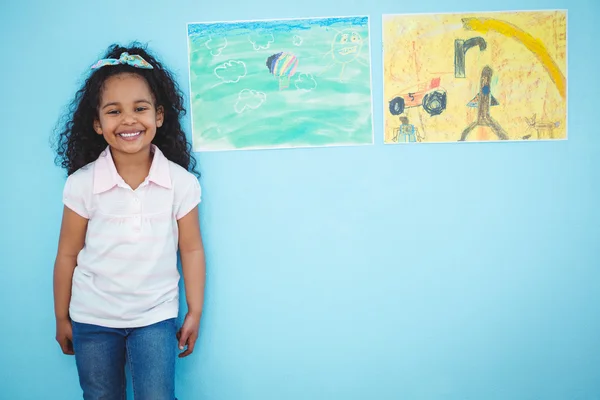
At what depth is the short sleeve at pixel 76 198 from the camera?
3.56 feet

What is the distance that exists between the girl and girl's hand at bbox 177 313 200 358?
0.03ft

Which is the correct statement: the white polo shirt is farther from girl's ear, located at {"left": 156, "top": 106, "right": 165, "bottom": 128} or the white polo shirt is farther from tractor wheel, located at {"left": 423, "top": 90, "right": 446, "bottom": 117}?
tractor wheel, located at {"left": 423, "top": 90, "right": 446, "bottom": 117}

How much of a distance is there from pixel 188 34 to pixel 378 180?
628 millimetres

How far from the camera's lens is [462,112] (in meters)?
1.23

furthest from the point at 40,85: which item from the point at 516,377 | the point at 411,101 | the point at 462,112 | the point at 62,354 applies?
the point at 516,377

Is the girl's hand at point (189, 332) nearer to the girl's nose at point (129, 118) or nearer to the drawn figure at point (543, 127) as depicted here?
the girl's nose at point (129, 118)

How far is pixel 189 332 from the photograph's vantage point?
3.81 feet

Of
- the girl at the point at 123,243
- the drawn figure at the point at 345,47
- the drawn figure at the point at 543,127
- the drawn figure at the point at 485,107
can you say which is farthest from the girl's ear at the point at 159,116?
the drawn figure at the point at 543,127

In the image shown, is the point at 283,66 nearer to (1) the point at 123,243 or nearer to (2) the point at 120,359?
(1) the point at 123,243

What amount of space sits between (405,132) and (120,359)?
912mm

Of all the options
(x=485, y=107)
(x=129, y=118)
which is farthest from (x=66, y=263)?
→ (x=485, y=107)

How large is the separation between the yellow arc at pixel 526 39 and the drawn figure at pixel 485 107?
0.10 metres

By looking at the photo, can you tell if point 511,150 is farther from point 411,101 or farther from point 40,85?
point 40,85

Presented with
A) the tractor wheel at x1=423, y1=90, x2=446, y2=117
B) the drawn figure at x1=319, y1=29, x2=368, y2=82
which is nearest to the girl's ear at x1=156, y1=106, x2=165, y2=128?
the drawn figure at x1=319, y1=29, x2=368, y2=82
